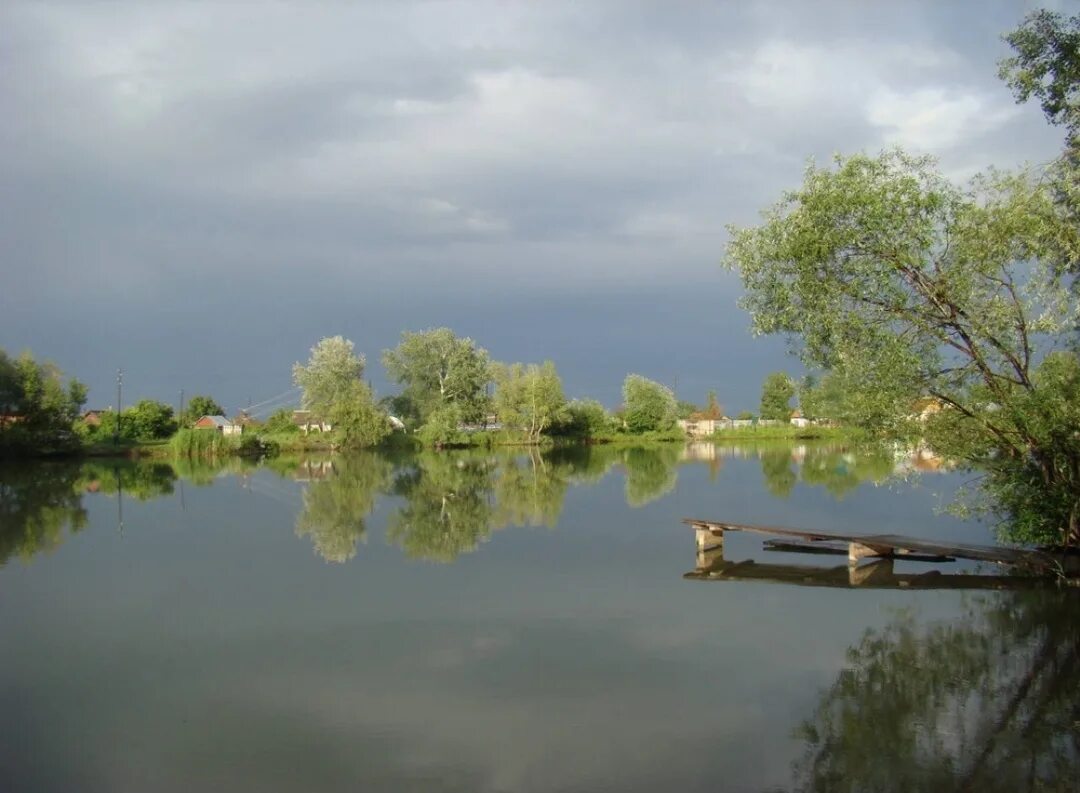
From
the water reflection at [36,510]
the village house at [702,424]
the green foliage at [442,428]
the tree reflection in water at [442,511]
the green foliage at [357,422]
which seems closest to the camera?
the tree reflection in water at [442,511]

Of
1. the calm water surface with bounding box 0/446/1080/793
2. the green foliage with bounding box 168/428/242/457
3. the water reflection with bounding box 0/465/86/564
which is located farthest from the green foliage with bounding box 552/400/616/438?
the calm water surface with bounding box 0/446/1080/793

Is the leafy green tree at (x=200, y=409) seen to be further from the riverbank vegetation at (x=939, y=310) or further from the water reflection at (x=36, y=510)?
the riverbank vegetation at (x=939, y=310)

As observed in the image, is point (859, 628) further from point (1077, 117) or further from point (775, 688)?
point (1077, 117)

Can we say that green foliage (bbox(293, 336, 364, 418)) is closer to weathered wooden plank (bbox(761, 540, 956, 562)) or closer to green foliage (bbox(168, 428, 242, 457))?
green foliage (bbox(168, 428, 242, 457))

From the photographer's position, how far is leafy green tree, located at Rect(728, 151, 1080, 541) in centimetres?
1317

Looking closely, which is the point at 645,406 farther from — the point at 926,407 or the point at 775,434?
the point at 926,407

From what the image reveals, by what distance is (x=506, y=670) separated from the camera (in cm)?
1042

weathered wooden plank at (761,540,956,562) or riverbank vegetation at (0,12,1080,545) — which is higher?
riverbank vegetation at (0,12,1080,545)

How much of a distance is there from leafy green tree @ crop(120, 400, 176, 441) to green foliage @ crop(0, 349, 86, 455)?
36.5 ft

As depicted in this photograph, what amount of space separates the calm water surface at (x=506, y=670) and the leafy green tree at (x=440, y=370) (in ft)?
183

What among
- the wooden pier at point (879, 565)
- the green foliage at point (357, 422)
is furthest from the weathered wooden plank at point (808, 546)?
the green foliage at point (357, 422)

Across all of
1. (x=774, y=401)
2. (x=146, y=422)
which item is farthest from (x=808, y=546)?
(x=774, y=401)

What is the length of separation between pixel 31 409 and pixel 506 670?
53642 millimetres

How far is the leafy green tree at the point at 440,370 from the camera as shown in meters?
77.8
